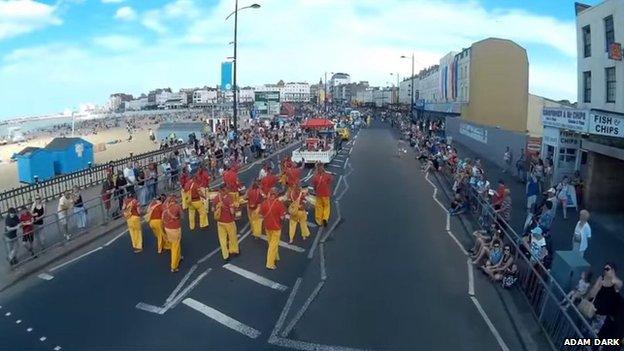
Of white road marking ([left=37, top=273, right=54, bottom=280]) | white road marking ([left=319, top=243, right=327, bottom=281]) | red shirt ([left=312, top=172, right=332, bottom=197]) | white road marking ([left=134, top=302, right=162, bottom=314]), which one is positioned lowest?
white road marking ([left=134, top=302, right=162, bottom=314])

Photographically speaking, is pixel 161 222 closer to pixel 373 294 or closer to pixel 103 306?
pixel 103 306

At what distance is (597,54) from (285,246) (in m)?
19.2

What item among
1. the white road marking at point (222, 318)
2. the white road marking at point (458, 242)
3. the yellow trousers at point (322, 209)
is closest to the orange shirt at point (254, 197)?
the yellow trousers at point (322, 209)

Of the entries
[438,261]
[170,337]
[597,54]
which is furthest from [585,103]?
[170,337]

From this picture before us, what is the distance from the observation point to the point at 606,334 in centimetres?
656

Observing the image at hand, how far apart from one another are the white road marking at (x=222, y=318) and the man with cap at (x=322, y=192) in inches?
226

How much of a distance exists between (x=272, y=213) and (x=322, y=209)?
4018 mm

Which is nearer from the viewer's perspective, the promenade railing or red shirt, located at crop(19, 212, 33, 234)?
red shirt, located at crop(19, 212, 33, 234)

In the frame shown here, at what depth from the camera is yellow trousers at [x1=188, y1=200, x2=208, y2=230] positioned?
13516 millimetres

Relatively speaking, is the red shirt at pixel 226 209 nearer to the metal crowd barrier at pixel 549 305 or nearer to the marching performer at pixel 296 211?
the marching performer at pixel 296 211

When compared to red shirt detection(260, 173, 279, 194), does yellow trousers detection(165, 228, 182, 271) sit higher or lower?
lower

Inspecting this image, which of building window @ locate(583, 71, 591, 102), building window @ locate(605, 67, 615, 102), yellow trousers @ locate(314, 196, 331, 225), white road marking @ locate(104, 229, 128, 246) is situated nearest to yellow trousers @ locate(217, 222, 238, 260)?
yellow trousers @ locate(314, 196, 331, 225)

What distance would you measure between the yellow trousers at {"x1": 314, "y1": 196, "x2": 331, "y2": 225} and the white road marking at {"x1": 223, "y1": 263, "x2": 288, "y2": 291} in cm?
407

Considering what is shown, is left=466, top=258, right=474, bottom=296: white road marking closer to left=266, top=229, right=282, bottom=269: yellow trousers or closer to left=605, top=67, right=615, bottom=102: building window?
left=266, top=229, right=282, bottom=269: yellow trousers
